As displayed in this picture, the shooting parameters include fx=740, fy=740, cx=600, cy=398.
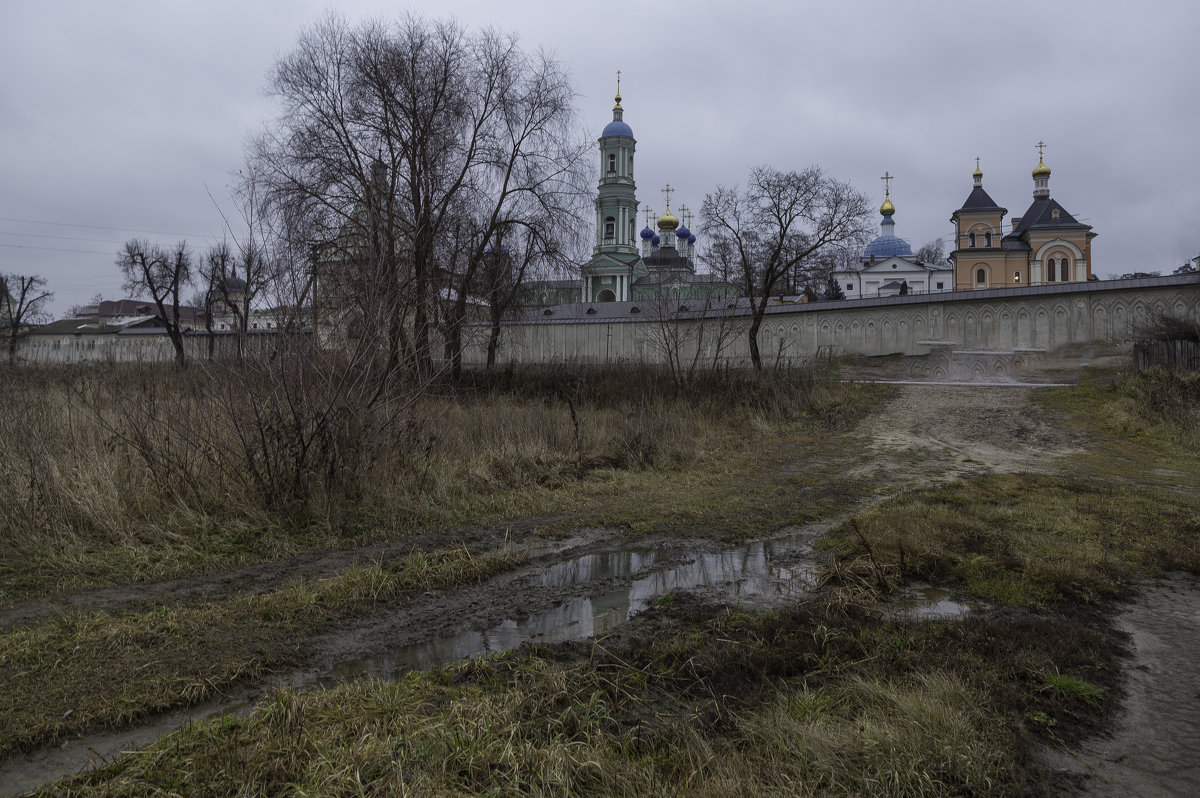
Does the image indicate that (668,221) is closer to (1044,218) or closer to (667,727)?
(1044,218)

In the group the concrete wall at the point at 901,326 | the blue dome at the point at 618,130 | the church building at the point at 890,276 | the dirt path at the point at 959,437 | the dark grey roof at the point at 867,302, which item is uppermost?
the blue dome at the point at 618,130

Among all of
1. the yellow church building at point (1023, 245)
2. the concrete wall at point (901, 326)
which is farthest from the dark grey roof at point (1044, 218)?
the concrete wall at point (901, 326)

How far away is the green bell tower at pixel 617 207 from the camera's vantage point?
57750mm

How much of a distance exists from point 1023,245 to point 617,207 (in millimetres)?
30735

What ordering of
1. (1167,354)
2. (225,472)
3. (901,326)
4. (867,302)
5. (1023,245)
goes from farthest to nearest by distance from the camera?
(1023,245)
(867,302)
(901,326)
(1167,354)
(225,472)

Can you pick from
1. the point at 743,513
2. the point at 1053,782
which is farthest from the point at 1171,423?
the point at 1053,782

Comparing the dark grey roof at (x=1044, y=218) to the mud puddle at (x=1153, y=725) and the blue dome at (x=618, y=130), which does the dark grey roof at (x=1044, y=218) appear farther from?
the mud puddle at (x=1153, y=725)

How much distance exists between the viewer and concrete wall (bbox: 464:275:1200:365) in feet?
68.8

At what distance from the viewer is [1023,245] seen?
5553 centimetres

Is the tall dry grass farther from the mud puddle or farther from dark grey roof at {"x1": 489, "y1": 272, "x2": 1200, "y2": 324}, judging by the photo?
dark grey roof at {"x1": 489, "y1": 272, "x2": 1200, "y2": 324}

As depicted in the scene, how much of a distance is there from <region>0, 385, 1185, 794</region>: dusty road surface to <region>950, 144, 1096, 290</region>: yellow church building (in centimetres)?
5318

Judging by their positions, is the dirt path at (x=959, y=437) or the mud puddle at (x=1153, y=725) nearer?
the mud puddle at (x=1153, y=725)

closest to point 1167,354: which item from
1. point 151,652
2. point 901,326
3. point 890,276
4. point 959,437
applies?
point 959,437

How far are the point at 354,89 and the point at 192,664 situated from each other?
18.4 m
